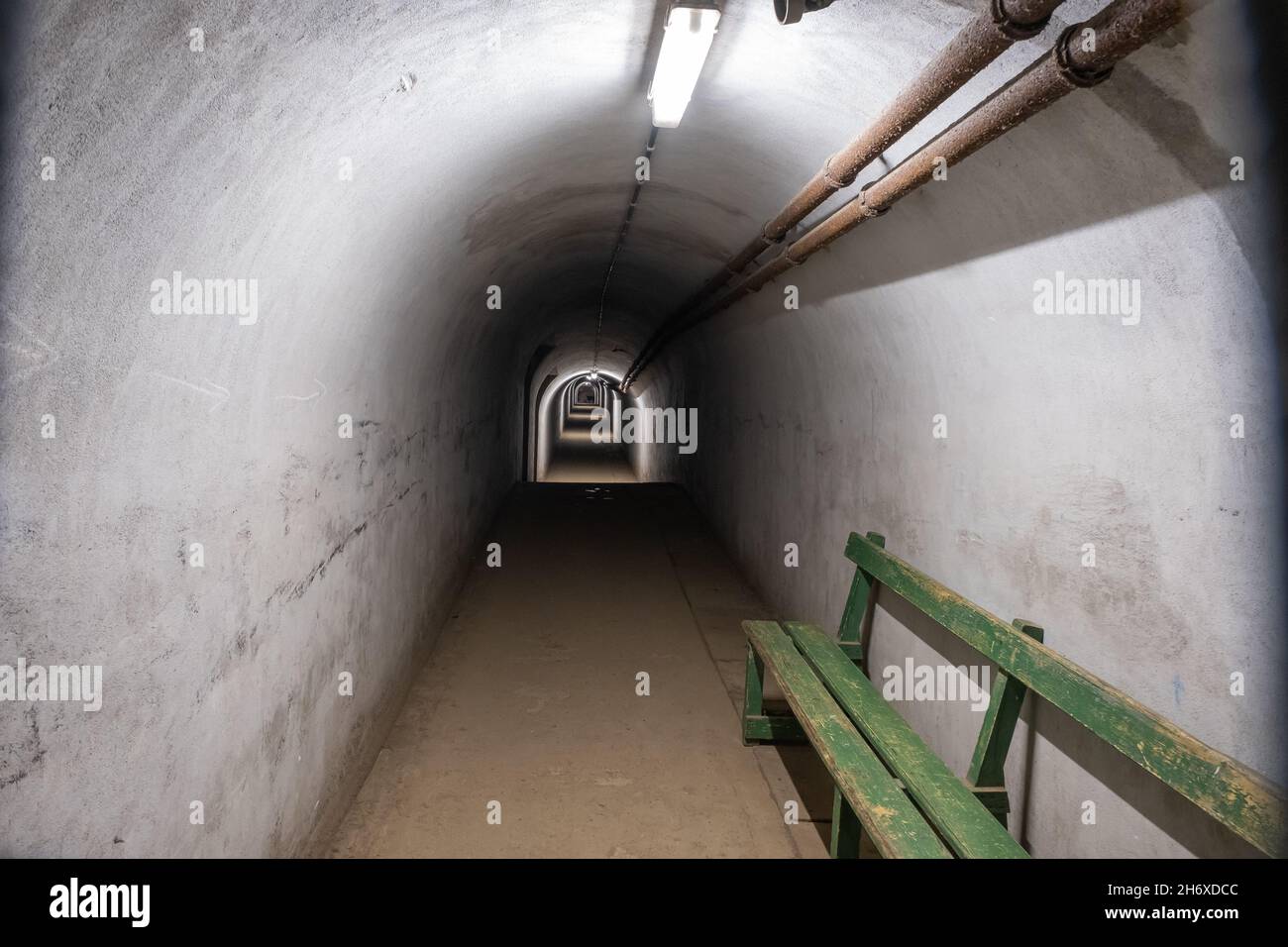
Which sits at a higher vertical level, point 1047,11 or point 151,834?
point 1047,11

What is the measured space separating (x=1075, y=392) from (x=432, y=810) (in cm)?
387

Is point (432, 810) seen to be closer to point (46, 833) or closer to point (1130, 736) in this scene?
point (46, 833)

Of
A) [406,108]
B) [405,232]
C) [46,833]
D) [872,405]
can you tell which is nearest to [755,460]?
[872,405]

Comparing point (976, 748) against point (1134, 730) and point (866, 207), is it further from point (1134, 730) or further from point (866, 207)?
point (866, 207)

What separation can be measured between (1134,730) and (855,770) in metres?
1.26

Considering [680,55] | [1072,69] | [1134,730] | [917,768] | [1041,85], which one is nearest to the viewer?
[1072,69]

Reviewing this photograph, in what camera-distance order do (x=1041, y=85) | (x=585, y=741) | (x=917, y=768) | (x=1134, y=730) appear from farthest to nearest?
(x=585, y=741) → (x=917, y=768) → (x=1134, y=730) → (x=1041, y=85)

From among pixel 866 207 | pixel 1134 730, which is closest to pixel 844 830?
pixel 1134 730

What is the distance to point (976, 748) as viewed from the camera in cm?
354

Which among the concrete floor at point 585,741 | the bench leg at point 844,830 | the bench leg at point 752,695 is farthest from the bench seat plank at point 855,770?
the concrete floor at point 585,741

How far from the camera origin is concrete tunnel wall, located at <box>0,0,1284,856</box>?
1.86 m

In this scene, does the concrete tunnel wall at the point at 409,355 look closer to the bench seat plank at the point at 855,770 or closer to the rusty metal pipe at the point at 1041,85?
the rusty metal pipe at the point at 1041,85

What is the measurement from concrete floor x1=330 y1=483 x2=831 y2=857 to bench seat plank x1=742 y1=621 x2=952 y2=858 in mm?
744
